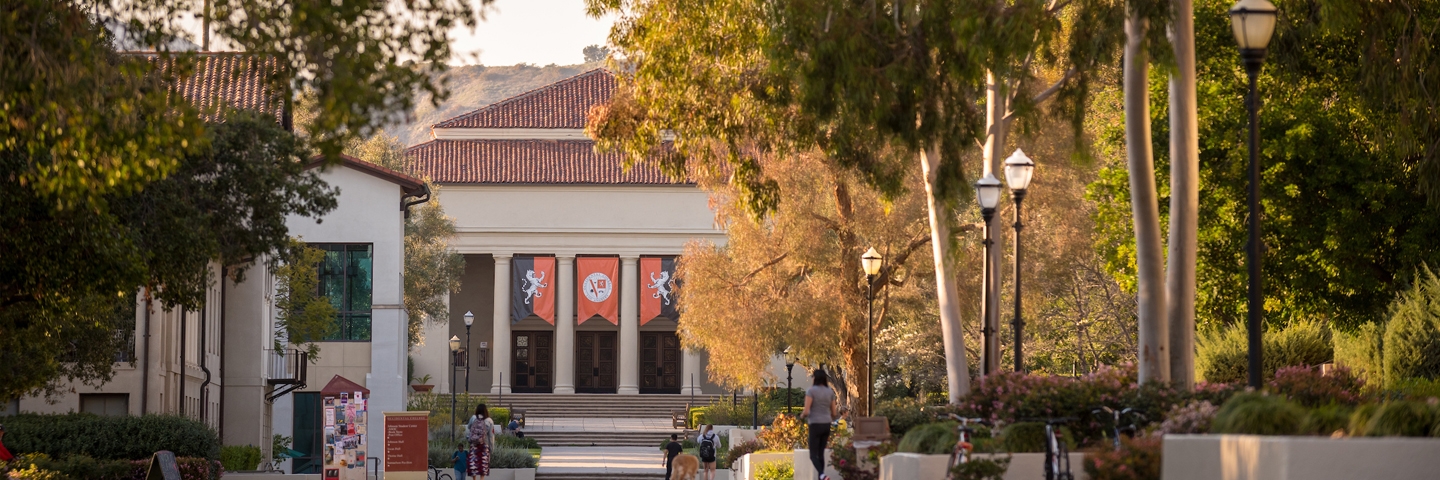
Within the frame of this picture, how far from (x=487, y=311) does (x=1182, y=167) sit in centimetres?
5506

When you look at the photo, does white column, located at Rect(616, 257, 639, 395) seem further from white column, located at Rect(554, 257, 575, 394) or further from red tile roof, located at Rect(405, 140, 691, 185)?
red tile roof, located at Rect(405, 140, 691, 185)

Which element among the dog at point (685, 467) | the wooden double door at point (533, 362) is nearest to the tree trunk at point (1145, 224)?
the dog at point (685, 467)

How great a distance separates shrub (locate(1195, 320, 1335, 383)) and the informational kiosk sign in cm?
1258

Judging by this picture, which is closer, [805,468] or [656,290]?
[805,468]

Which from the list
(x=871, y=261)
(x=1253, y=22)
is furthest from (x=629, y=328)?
(x=1253, y=22)

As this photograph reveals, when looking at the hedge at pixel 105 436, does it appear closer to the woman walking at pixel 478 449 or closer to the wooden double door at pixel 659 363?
the woman walking at pixel 478 449

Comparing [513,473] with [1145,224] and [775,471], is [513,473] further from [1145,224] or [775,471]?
[1145,224]

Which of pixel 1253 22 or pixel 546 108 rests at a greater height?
pixel 546 108

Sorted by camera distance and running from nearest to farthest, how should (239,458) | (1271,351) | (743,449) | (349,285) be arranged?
(1271,351)
(239,458)
(743,449)
(349,285)

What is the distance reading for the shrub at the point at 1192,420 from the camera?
11367mm

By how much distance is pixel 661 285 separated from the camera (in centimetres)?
6028

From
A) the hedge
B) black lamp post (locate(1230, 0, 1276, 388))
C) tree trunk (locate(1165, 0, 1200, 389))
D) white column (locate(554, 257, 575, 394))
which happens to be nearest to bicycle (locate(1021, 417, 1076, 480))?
black lamp post (locate(1230, 0, 1276, 388))

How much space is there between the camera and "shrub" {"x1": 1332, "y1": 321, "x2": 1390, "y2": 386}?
20609 mm

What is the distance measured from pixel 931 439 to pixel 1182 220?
3242mm
